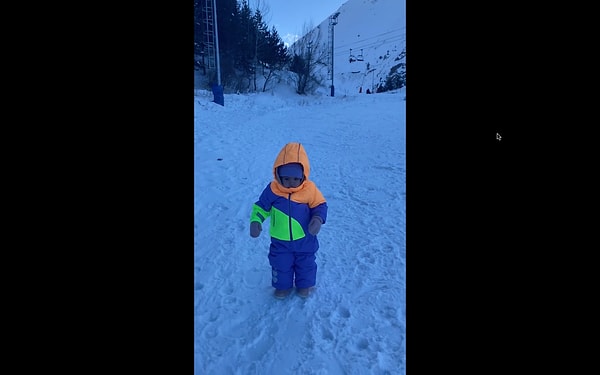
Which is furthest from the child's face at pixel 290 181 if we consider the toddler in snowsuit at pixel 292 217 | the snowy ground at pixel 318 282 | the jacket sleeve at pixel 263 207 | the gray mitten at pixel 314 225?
the snowy ground at pixel 318 282

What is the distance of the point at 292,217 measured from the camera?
2.52 m

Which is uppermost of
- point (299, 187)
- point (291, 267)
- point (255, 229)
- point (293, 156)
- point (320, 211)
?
point (293, 156)

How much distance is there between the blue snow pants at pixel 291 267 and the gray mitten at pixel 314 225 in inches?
11.4

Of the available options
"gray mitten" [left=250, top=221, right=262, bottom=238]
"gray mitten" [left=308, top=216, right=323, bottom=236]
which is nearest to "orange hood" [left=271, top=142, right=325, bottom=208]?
"gray mitten" [left=308, top=216, right=323, bottom=236]

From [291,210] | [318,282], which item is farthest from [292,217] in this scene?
[318,282]

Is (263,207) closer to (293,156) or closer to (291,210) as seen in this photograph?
(291,210)

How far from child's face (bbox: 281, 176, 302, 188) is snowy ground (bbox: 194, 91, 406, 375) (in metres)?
0.86

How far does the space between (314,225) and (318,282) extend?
67 cm

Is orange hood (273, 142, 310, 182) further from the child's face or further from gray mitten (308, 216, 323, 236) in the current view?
gray mitten (308, 216, 323, 236)
